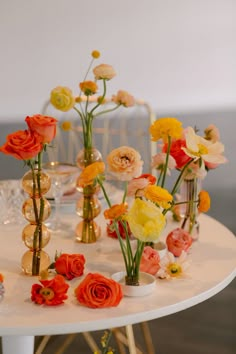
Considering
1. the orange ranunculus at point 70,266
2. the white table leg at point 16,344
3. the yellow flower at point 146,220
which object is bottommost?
the white table leg at point 16,344

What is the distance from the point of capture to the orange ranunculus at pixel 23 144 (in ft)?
5.21

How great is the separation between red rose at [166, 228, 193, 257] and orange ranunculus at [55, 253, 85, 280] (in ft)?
0.88

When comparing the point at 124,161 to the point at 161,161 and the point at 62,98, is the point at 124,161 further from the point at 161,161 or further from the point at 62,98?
the point at 62,98

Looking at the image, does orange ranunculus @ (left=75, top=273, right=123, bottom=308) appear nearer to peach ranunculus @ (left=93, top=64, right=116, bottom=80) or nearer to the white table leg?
the white table leg

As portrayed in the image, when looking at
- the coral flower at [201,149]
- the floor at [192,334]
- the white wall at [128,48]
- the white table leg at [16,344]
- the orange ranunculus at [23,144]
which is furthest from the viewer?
the white wall at [128,48]

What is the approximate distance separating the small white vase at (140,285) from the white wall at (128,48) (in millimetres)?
5845

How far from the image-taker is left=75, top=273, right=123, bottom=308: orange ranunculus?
157 centimetres

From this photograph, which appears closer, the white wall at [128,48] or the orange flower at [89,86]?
the orange flower at [89,86]

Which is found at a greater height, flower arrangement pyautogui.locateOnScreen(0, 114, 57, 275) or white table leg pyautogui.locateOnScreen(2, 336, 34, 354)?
flower arrangement pyautogui.locateOnScreen(0, 114, 57, 275)

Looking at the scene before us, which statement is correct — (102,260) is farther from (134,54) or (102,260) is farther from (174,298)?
(134,54)

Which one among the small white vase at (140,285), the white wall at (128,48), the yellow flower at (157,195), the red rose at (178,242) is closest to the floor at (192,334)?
the red rose at (178,242)

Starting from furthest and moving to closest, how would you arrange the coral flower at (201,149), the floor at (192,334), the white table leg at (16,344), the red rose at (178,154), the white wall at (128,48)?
the white wall at (128,48) < the floor at (192,334) < the red rose at (178,154) < the white table leg at (16,344) < the coral flower at (201,149)

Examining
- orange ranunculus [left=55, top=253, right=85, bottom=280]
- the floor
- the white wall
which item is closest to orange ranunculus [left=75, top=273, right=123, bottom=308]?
orange ranunculus [left=55, top=253, right=85, bottom=280]

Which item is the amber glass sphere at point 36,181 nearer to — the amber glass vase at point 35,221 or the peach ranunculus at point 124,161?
the amber glass vase at point 35,221
